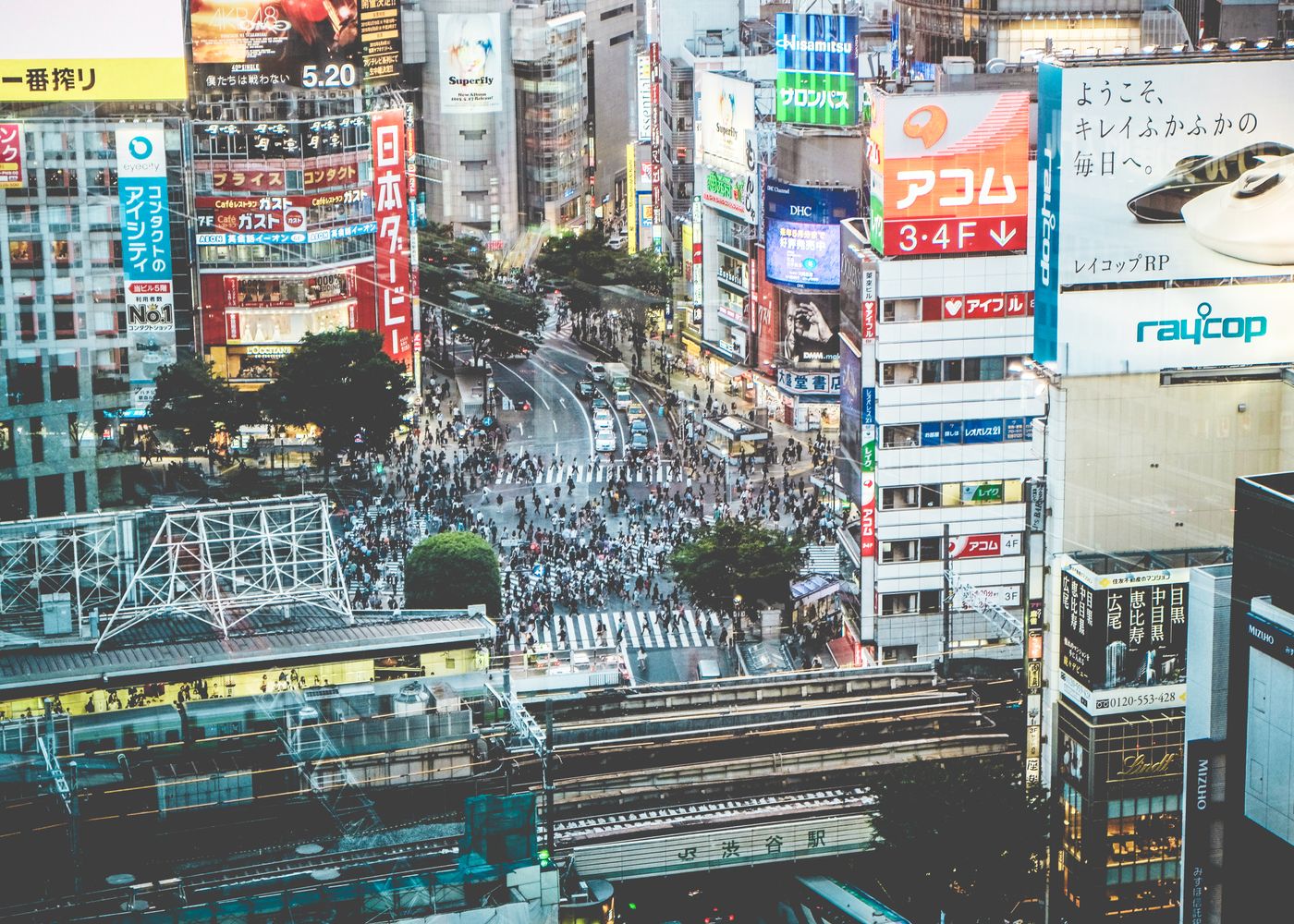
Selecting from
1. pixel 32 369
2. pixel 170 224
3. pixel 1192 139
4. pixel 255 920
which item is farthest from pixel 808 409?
pixel 255 920

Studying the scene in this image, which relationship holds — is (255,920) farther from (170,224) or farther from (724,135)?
(724,135)

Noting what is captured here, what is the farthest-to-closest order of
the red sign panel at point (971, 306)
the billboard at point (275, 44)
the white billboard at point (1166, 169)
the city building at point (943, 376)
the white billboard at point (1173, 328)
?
1. the billboard at point (275, 44)
2. the red sign panel at point (971, 306)
3. the city building at point (943, 376)
4. the white billboard at point (1173, 328)
5. the white billboard at point (1166, 169)

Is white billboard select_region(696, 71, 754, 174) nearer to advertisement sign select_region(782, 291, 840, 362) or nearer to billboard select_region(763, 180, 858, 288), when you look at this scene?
billboard select_region(763, 180, 858, 288)

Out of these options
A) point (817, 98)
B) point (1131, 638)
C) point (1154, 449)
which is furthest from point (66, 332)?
point (1131, 638)

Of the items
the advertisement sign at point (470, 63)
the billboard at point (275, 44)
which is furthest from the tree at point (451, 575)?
the advertisement sign at point (470, 63)

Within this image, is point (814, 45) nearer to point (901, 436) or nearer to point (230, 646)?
point (901, 436)

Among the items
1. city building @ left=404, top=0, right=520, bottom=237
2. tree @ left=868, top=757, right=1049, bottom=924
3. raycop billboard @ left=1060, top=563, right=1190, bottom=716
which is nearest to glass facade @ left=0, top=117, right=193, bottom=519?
tree @ left=868, top=757, right=1049, bottom=924

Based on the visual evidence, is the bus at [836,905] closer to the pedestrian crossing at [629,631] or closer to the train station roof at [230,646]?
the train station roof at [230,646]
